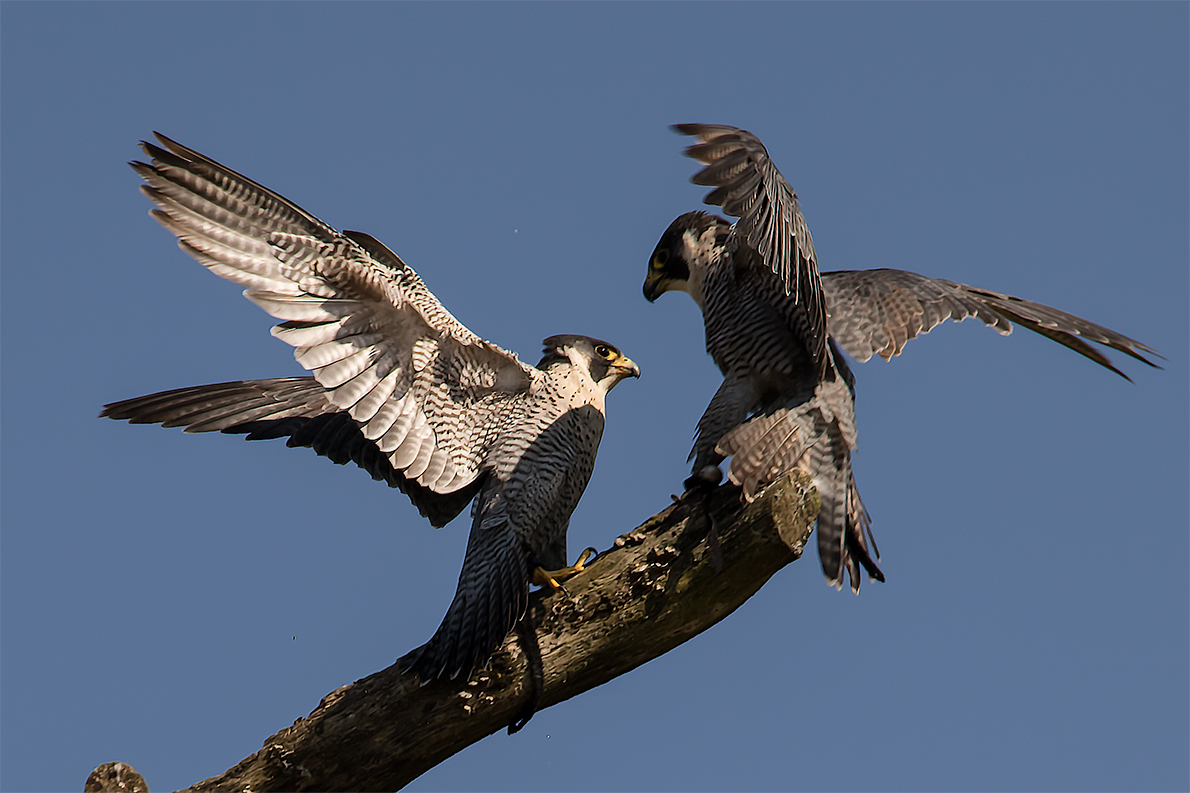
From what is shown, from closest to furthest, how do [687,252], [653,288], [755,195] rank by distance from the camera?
[755,195] < [687,252] < [653,288]

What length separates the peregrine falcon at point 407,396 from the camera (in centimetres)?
397

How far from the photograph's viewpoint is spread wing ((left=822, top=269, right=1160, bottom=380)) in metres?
4.18

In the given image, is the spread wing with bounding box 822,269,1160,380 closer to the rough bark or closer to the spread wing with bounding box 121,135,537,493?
the rough bark

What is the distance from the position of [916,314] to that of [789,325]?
0.53 metres

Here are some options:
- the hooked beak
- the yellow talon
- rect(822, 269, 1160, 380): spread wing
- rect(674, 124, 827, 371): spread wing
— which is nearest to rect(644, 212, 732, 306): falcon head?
the hooked beak

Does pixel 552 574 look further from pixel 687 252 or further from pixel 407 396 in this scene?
pixel 687 252

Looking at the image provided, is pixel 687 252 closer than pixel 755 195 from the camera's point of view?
No

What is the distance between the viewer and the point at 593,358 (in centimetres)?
516

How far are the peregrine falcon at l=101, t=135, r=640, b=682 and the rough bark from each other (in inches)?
5.7

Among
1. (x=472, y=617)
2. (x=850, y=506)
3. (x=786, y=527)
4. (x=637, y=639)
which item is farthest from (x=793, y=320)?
(x=472, y=617)

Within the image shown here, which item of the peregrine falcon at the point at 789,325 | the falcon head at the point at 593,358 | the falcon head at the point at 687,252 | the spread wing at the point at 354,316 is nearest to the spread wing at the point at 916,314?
the peregrine falcon at the point at 789,325

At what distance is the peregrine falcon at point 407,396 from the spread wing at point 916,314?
129 cm

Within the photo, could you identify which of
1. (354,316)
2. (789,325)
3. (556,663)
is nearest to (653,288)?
(789,325)

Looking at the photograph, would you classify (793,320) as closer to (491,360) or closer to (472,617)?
(491,360)
